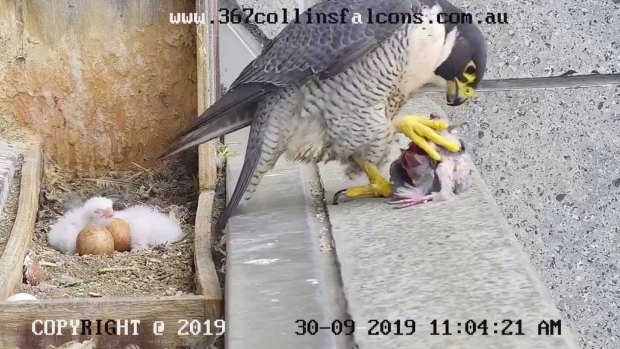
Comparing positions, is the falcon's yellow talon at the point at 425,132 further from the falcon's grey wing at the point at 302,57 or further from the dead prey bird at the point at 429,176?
the falcon's grey wing at the point at 302,57

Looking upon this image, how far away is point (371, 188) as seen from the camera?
231cm

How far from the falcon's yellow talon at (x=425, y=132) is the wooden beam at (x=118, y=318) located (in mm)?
700

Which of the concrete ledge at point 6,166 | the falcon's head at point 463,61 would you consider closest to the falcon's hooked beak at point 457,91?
the falcon's head at point 463,61

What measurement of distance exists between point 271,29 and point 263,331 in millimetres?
1729

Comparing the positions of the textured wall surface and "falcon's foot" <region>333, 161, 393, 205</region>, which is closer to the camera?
"falcon's foot" <region>333, 161, 393, 205</region>

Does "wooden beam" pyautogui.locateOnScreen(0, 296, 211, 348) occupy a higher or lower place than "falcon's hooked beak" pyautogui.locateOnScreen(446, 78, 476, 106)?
lower

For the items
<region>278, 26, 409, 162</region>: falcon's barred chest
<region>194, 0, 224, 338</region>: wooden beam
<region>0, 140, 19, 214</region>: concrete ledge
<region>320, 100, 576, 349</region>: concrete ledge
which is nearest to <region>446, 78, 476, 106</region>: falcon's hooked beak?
<region>278, 26, 409, 162</region>: falcon's barred chest

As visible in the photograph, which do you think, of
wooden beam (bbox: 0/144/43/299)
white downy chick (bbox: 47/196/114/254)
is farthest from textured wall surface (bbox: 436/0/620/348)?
wooden beam (bbox: 0/144/43/299)

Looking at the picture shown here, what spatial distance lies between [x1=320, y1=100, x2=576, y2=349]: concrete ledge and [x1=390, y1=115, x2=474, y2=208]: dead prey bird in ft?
0.11

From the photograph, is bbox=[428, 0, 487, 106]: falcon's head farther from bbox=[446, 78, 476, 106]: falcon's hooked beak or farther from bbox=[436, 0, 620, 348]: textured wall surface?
bbox=[436, 0, 620, 348]: textured wall surface

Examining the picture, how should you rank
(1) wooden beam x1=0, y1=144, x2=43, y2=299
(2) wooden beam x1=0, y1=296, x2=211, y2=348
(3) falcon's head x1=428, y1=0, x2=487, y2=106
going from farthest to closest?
1. (3) falcon's head x1=428, y1=0, x2=487, y2=106
2. (1) wooden beam x1=0, y1=144, x2=43, y2=299
3. (2) wooden beam x1=0, y1=296, x2=211, y2=348

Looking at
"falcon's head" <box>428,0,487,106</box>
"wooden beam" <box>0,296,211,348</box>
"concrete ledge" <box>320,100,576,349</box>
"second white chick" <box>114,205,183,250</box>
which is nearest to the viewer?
"concrete ledge" <box>320,100,576,349</box>

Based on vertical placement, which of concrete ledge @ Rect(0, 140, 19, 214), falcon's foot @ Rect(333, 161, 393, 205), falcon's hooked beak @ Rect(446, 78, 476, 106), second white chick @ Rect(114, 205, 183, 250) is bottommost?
second white chick @ Rect(114, 205, 183, 250)

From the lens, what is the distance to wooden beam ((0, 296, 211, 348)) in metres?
1.85
